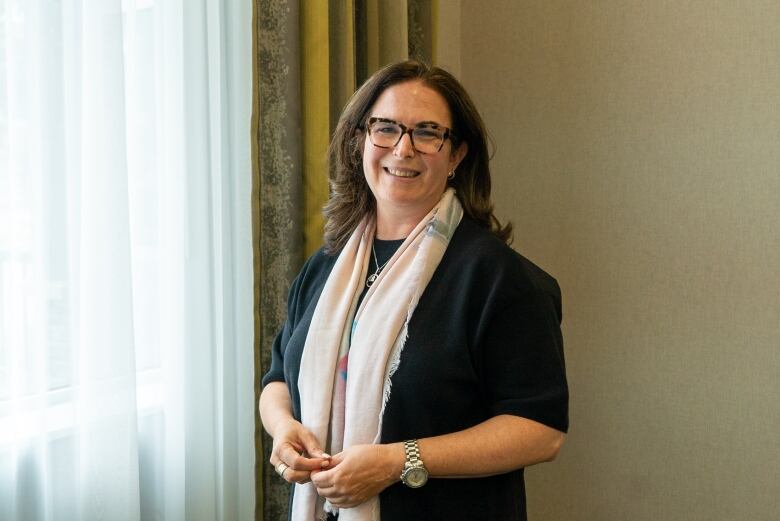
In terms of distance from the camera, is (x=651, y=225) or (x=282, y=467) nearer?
(x=282, y=467)

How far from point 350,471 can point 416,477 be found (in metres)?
0.11

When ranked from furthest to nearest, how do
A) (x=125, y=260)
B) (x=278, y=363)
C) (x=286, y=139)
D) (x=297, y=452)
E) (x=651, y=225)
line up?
(x=651, y=225) → (x=286, y=139) → (x=278, y=363) → (x=125, y=260) → (x=297, y=452)

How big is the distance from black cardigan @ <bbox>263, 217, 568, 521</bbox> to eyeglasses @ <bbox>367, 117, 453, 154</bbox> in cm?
21

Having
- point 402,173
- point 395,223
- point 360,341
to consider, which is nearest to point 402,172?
point 402,173

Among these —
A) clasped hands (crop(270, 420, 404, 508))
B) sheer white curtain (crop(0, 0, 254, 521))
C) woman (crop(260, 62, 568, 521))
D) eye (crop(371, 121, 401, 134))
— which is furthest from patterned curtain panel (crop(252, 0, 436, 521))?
clasped hands (crop(270, 420, 404, 508))

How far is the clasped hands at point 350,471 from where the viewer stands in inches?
49.4

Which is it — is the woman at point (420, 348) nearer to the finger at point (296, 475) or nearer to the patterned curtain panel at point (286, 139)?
the finger at point (296, 475)

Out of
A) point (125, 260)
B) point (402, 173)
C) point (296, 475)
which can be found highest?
point (402, 173)

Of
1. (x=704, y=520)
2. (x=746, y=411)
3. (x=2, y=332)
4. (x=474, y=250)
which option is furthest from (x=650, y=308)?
(x=2, y=332)

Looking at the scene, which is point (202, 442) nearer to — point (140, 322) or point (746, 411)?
point (140, 322)

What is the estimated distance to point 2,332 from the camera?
4.51 feet

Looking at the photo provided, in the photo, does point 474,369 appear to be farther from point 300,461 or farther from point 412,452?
point 300,461

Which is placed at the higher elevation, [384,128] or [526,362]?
[384,128]

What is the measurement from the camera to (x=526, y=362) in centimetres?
128
